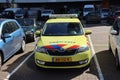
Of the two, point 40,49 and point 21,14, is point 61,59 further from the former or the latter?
point 21,14

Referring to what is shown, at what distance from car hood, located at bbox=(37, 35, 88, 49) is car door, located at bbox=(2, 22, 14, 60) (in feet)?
3.96

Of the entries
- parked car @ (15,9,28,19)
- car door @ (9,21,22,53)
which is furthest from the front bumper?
parked car @ (15,9,28,19)

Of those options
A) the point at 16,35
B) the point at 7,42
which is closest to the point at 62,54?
the point at 7,42

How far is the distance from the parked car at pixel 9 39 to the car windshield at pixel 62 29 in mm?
1257

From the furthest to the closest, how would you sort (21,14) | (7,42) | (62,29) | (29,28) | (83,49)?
(21,14) → (29,28) → (62,29) → (7,42) → (83,49)

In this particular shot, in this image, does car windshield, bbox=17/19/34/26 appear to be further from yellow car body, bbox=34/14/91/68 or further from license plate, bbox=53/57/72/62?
license plate, bbox=53/57/72/62

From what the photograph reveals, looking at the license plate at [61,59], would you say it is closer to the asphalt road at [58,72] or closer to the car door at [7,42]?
the asphalt road at [58,72]

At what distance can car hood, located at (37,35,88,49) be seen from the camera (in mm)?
8297

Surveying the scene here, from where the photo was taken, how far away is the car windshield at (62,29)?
9555 millimetres

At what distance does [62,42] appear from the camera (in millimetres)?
8523

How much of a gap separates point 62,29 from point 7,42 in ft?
6.21

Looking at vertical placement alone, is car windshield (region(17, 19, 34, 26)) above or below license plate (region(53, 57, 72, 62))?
below

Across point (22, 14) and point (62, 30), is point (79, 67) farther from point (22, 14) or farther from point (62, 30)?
point (22, 14)

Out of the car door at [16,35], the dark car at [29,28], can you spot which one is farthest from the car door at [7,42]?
the dark car at [29,28]
